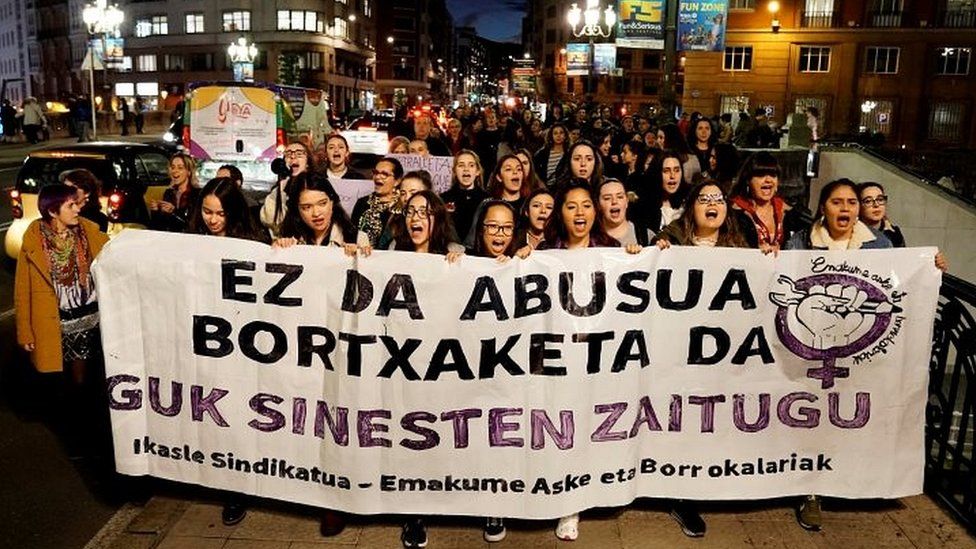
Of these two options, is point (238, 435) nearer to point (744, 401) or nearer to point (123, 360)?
point (123, 360)

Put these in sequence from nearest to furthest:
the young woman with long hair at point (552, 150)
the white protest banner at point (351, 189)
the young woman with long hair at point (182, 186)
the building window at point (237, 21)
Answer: the young woman with long hair at point (182, 186), the white protest banner at point (351, 189), the young woman with long hair at point (552, 150), the building window at point (237, 21)

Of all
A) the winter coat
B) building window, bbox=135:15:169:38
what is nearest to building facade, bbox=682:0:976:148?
the winter coat

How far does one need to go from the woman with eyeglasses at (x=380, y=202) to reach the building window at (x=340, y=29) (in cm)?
7450

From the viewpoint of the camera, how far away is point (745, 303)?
14.7 feet

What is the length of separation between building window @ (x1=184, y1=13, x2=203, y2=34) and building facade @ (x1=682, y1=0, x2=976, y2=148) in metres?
48.2

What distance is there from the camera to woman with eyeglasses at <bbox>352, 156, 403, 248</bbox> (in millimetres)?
6043

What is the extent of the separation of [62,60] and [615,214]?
349ft

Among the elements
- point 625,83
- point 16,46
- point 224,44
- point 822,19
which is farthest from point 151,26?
point 822,19

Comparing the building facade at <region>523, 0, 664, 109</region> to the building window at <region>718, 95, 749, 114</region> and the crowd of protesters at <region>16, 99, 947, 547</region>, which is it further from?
the crowd of protesters at <region>16, 99, 947, 547</region>

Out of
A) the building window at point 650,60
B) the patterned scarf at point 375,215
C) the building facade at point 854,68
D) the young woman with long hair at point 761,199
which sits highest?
the building window at point 650,60

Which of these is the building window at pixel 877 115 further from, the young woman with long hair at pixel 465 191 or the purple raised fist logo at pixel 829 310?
the purple raised fist logo at pixel 829 310

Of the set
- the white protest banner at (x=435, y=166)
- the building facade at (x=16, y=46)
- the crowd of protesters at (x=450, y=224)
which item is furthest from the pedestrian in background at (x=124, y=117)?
the building facade at (x=16, y=46)

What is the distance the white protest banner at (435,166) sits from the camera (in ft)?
33.2

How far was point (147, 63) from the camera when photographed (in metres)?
76.6
